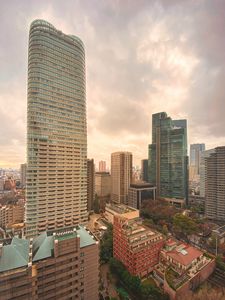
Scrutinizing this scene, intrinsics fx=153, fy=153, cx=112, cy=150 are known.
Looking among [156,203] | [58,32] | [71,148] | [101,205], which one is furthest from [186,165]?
[58,32]

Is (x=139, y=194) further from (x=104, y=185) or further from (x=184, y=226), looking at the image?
(x=104, y=185)

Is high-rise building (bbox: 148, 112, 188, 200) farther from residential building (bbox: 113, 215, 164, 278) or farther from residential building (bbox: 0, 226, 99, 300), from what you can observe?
residential building (bbox: 0, 226, 99, 300)

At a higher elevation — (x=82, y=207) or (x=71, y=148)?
(x=71, y=148)

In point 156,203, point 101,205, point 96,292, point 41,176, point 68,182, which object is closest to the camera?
point 96,292

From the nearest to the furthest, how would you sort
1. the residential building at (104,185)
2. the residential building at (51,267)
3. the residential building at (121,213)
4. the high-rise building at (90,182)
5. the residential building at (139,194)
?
the residential building at (51,267)
the residential building at (121,213)
the high-rise building at (90,182)
the residential building at (139,194)
the residential building at (104,185)

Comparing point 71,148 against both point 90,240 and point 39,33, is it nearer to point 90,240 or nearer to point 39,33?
point 90,240

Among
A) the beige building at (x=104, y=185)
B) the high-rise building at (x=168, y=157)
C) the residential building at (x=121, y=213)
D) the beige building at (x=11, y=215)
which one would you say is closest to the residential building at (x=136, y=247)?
the residential building at (x=121, y=213)

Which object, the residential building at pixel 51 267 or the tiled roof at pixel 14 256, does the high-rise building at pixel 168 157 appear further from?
the tiled roof at pixel 14 256
